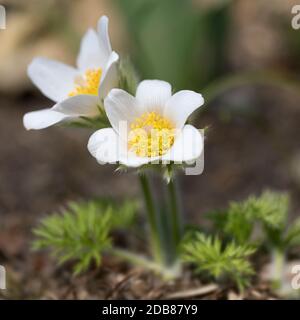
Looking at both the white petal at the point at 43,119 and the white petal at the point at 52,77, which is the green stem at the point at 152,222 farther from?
the white petal at the point at 52,77

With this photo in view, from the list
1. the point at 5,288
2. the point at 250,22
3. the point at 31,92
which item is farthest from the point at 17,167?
the point at 250,22

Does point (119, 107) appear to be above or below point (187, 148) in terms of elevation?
above

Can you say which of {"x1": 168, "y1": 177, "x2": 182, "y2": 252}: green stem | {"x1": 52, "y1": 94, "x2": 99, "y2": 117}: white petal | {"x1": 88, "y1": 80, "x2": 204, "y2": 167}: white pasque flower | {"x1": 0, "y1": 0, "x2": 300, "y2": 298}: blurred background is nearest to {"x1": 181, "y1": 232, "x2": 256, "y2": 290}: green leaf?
{"x1": 168, "y1": 177, "x2": 182, "y2": 252}: green stem

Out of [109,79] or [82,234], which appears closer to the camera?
[109,79]

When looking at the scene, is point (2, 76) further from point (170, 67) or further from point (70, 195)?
point (70, 195)

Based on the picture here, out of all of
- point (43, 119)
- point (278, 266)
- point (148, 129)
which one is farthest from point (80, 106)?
point (278, 266)

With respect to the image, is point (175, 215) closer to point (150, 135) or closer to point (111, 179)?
point (150, 135)

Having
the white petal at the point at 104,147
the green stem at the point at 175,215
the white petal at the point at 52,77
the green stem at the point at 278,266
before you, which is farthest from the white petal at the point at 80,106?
the green stem at the point at 278,266
